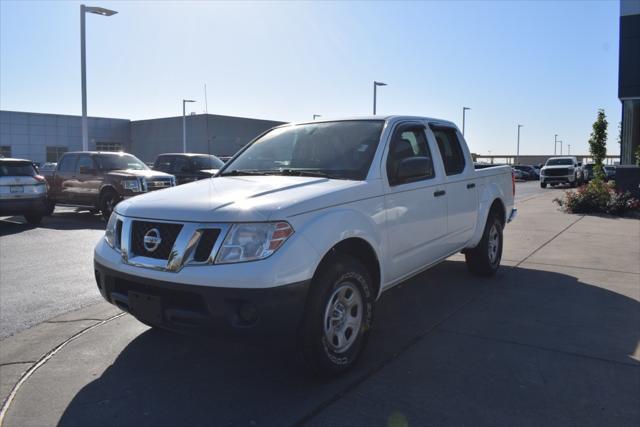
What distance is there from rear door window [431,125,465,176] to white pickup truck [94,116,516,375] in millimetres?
348

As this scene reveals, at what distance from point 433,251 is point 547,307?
1.38m

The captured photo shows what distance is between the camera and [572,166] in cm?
3297

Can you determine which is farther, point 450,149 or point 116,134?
point 116,134

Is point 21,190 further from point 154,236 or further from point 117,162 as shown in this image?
point 154,236

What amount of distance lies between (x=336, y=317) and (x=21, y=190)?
11091 mm

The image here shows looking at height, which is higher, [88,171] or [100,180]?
[88,171]

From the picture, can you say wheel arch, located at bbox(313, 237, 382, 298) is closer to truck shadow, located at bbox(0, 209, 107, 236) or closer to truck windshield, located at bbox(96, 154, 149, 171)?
truck shadow, located at bbox(0, 209, 107, 236)

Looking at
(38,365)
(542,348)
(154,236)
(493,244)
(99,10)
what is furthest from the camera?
(99,10)

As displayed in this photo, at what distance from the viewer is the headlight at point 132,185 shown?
1348cm

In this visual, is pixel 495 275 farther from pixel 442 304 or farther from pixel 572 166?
pixel 572 166

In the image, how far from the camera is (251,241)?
3211 millimetres

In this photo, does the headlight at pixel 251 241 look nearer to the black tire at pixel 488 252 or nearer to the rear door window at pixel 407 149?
the rear door window at pixel 407 149

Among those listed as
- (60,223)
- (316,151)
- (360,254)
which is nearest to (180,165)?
(60,223)

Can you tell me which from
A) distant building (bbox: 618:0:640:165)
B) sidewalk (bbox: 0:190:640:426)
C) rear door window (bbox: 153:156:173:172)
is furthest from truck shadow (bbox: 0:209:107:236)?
distant building (bbox: 618:0:640:165)
